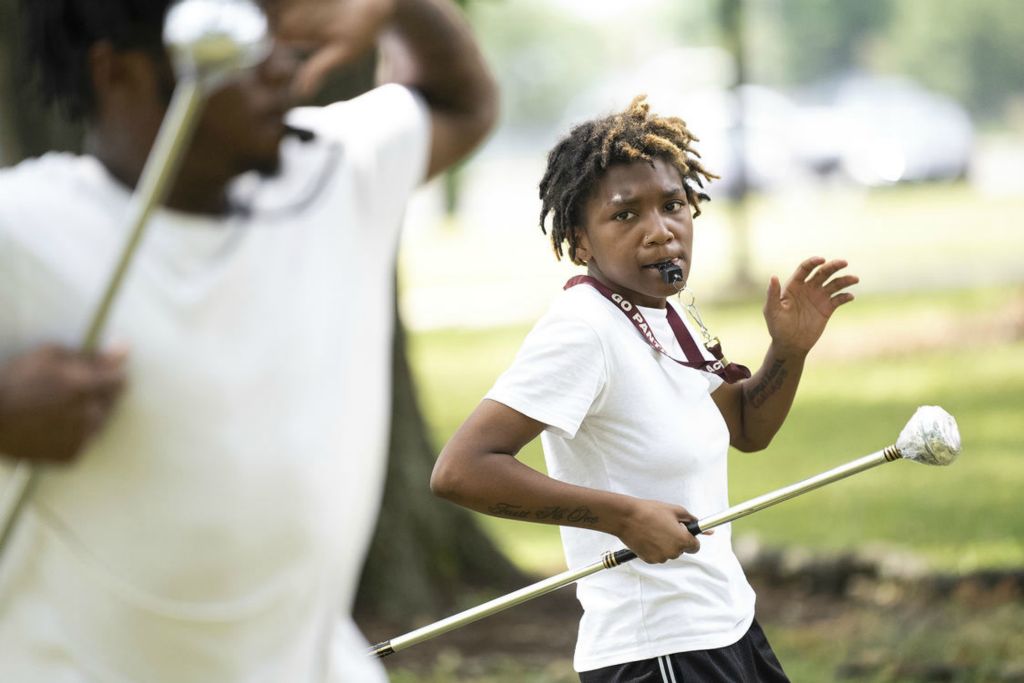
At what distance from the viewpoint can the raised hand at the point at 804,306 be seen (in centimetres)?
353

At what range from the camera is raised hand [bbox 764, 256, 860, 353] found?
11.6 feet

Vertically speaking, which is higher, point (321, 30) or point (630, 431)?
point (321, 30)

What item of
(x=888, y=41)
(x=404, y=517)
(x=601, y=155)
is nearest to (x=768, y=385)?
(x=601, y=155)

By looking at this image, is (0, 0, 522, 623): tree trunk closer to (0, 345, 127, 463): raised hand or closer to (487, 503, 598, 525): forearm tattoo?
(487, 503, 598, 525): forearm tattoo

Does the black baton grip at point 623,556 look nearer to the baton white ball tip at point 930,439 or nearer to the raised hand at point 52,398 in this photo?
the baton white ball tip at point 930,439

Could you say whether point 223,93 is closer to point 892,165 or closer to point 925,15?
point 892,165

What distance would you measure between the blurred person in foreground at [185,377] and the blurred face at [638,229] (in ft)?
4.34

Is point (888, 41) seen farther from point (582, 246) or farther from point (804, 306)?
point (582, 246)

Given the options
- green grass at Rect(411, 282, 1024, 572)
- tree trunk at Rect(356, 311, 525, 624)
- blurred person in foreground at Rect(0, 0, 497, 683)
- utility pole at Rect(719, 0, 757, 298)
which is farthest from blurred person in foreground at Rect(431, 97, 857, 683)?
utility pole at Rect(719, 0, 757, 298)

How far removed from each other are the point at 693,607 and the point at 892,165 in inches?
1183

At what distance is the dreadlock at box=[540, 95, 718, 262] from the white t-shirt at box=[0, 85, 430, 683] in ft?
4.75

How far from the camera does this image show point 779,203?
30453 mm

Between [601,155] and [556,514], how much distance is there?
783 mm

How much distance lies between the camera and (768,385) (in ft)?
11.7
